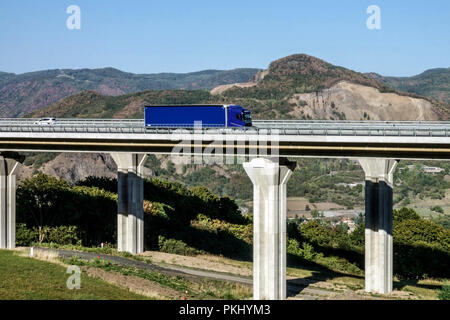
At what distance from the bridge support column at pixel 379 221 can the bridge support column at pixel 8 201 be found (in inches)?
1315

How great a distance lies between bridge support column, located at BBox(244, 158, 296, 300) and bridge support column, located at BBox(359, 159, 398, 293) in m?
8.58

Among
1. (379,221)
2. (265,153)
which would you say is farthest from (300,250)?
(265,153)

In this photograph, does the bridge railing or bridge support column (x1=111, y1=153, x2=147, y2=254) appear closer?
the bridge railing

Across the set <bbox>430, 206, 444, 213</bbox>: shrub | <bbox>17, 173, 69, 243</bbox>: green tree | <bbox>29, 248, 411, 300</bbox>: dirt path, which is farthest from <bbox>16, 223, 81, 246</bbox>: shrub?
<bbox>430, 206, 444, 213</bbox>: shrub

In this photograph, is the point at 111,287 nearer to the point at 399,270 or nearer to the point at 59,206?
the point at 59,206

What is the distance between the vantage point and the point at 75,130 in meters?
52.8

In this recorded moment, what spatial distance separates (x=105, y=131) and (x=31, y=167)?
481ft

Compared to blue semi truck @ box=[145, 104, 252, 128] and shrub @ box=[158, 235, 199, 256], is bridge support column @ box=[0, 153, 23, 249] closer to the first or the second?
shrub @ box=[158, 235, 199, 256]

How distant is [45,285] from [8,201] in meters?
→ 23.5

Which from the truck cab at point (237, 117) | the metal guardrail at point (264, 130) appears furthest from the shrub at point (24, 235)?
the truck cab at point (237, 117)

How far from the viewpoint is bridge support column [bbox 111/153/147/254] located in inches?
2291

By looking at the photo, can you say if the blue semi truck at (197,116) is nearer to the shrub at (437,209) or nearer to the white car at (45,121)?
the white car at (45,121)

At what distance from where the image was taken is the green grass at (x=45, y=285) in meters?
35.8
